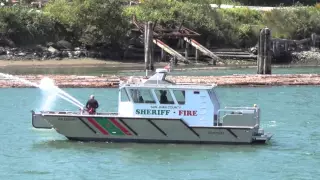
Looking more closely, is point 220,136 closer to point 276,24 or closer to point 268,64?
point 268,64

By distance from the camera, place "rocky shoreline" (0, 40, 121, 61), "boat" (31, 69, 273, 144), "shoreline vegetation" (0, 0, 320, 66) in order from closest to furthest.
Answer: "boat" (31, 69, 273, 144)
"rocky shoreline" (0, 40, 121, 61)
"shoreline vegetation" (0, 0, 320, 66)

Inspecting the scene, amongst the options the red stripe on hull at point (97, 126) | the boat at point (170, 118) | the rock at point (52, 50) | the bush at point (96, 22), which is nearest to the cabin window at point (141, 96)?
the boat at point (170, 118)

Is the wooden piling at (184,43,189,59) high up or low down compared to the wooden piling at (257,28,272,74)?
down

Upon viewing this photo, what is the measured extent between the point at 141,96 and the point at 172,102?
117 cm

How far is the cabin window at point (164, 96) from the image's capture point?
34.2m

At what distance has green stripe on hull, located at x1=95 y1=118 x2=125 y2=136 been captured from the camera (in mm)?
34375

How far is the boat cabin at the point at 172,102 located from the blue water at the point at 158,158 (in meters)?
1.12

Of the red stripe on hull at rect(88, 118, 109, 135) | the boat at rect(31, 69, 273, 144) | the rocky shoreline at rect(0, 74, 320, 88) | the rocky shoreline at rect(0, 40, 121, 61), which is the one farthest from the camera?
the rocky shoreline at rect(0, 40, 121, 61)

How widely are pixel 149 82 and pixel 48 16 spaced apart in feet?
183

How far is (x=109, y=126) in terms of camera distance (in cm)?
3450

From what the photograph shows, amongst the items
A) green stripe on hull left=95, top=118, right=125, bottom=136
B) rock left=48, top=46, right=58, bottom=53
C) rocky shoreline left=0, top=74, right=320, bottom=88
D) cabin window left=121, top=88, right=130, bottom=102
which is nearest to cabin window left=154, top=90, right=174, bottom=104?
cabin window left=121, top=88, right=130, bottom=102

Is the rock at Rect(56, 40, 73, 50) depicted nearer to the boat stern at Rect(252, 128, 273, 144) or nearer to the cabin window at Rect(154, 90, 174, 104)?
the boat stern at Rect(252, 128, 273, 144)

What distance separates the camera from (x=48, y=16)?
291 feet

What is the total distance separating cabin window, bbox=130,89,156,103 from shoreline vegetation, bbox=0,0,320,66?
4434cm
